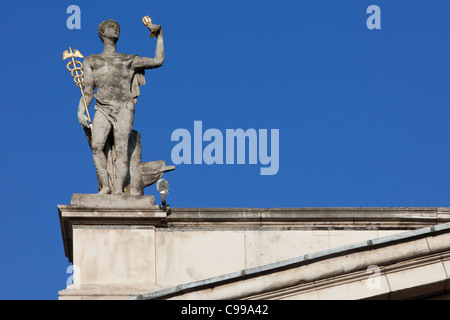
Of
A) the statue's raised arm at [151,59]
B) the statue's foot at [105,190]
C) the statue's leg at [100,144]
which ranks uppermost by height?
the statue's raised arm at [151,59]

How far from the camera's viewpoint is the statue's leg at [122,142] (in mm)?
34156

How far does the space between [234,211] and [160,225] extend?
4.39 feet

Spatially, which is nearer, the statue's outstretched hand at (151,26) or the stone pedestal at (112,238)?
the stone pedestal at (112,238)

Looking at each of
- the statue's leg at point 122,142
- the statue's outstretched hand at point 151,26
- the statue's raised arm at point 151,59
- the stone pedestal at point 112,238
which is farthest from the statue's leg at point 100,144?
the statue's outstretched hand at point 151,26

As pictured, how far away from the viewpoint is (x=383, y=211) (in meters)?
33.7

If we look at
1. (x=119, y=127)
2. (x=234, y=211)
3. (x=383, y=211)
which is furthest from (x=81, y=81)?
(x=383, y=211)

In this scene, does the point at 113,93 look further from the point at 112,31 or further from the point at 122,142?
the point at 112,31

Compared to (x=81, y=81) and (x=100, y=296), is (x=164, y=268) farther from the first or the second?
(x=81, y=81)

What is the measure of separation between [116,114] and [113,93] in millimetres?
406

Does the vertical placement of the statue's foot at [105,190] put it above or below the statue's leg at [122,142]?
below

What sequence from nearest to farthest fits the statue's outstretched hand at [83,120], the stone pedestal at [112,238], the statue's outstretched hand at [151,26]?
the stone pedestal at [112,238]
the statue's outstretched hand at [83,120]
the statue's outstretched hand at [151,26]

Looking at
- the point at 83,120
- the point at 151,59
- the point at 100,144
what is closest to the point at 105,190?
the point at 100,144

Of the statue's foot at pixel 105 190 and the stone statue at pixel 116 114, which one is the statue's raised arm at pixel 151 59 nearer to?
the stone statue at pixel 116 114

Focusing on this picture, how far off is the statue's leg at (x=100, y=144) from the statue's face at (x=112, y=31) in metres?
1.56
